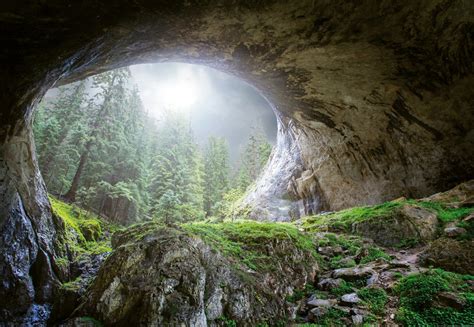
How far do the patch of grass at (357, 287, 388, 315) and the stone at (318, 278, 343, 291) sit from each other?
2.05 feet

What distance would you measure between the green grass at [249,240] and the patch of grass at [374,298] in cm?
200

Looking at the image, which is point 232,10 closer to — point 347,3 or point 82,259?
point 347,3

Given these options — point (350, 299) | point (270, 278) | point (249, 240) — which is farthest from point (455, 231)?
point (249, 240)

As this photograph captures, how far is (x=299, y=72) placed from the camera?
1145cm

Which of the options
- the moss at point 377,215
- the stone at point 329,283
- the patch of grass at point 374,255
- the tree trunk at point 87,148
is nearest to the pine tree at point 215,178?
the tree trunk at point 87,148

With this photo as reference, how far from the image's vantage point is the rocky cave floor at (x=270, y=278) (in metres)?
4.92

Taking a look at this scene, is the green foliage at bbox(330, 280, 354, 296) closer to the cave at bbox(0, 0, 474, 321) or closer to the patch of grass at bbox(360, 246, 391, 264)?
the patch of grass at bbox(360, 246, 391, 264)

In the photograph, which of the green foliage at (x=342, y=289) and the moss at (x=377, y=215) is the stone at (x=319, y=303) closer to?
the green foliage at (x=342, y=289)

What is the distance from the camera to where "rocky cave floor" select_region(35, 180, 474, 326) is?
4.92 m

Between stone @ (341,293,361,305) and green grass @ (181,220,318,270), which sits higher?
green grass @ (181,220,318,270)

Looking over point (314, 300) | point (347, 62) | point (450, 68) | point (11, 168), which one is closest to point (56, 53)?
point (11, 168)

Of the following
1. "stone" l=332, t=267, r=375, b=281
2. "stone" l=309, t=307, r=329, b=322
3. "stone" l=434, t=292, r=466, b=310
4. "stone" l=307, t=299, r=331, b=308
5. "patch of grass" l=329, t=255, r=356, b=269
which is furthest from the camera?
"patch of grass" l=329, t=255, r=356, b=269

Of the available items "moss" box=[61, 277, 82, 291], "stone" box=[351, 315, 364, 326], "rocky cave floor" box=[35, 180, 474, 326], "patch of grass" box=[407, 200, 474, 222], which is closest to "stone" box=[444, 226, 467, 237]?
"rocky cave floor" box=[35, 180, 474, 326]

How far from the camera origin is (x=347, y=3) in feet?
26.7
